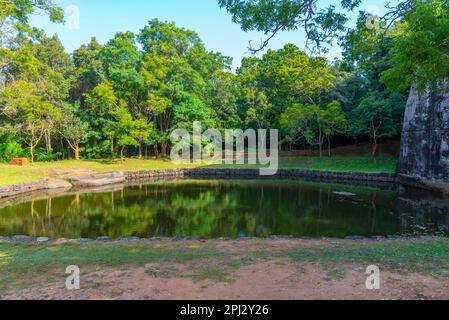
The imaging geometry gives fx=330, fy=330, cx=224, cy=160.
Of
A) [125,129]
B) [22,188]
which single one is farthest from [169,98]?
[22,188]

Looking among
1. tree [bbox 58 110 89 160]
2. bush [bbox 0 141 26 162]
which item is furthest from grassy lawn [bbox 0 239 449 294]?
tree [bbox 58 110 89 160]

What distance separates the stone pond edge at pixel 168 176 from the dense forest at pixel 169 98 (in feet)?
13.5

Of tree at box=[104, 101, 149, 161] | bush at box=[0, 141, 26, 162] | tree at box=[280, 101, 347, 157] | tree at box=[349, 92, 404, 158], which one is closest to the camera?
tree at box=[349, 92, 404, 158]

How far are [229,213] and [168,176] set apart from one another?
14676mm

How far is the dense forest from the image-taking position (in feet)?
87.9

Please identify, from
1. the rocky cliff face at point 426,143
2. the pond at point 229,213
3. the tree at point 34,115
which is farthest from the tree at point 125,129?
the rocky cliff face at point 426,143

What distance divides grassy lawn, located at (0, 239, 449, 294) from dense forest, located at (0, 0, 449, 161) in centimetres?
2083

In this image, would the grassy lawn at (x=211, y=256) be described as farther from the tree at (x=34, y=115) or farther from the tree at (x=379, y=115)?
the tree at (x=379, y=115)

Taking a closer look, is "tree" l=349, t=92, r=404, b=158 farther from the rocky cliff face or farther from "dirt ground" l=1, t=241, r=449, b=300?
"dirt ground" l=1, t=241, r=449, b=300

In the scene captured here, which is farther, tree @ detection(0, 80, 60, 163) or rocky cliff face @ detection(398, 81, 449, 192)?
tree @ detection(0, 80, 60, 163)

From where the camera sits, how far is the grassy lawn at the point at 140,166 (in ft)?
66.3

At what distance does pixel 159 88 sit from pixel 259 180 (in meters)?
14.7
